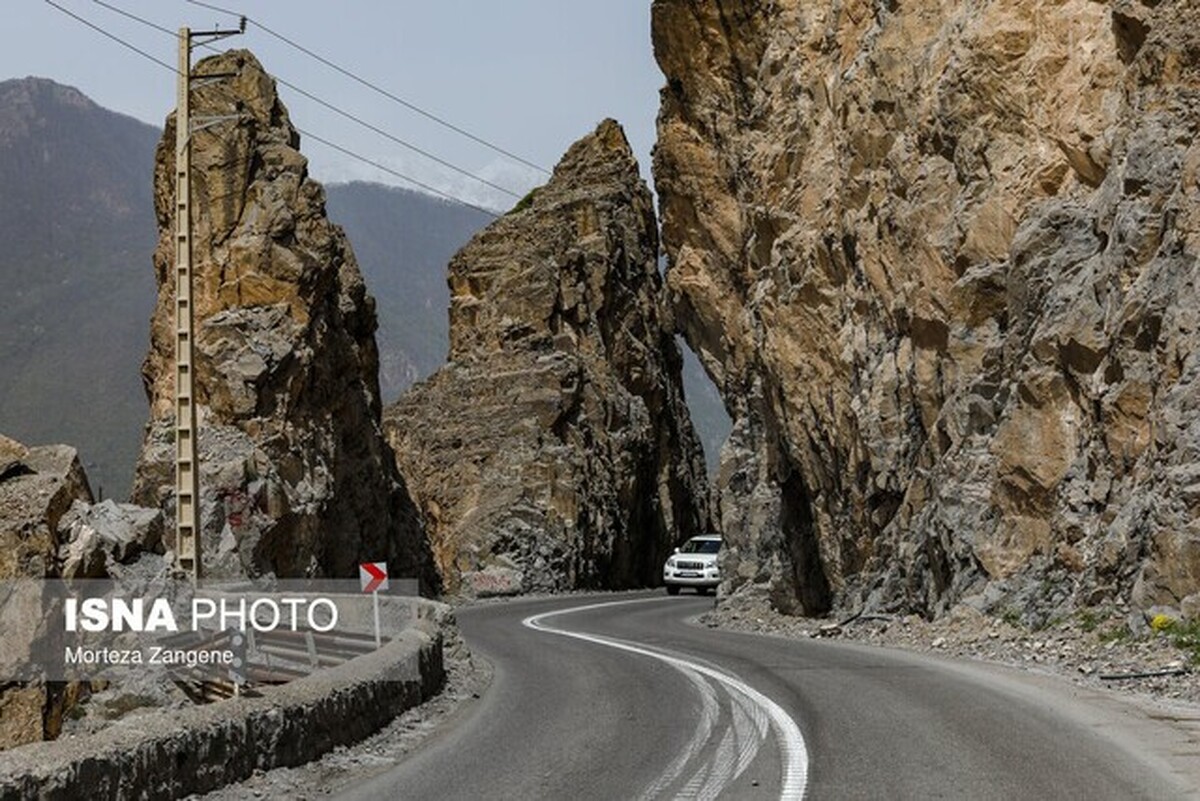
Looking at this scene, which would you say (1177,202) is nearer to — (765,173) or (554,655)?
(554,655)

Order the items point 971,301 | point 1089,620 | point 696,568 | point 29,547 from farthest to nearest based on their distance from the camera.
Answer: point 696,568, point 971,301, point 1089,620, point 29,547

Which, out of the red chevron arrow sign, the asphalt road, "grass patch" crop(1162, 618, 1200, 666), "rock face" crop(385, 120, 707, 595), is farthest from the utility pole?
"rock face" crop(385, 120, 707, 595)

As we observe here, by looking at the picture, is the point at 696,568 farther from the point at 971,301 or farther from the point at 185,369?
the point at 185,369

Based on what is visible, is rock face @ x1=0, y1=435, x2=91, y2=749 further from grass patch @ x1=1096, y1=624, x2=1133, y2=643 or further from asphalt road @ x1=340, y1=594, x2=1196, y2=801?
grass patch @ x1=1096, y1=624, x2=1133, y2=643

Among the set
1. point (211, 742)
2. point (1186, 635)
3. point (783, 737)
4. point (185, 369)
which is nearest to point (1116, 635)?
point (1186, 635)

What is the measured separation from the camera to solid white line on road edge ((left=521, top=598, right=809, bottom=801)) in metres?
9.49

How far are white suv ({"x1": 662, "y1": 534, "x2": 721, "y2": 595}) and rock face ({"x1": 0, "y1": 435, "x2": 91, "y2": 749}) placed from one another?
109 ft

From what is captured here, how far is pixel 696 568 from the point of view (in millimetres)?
47062

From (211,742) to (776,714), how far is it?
5781mm

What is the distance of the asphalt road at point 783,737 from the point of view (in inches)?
371

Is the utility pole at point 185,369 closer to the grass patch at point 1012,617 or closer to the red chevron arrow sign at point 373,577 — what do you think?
the red chevron arrow sign at point 373,577

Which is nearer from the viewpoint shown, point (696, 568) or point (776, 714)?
point (776, 714)

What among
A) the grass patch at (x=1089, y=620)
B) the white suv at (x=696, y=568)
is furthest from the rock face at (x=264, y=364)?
the grass patch at (x=1089, y=620)

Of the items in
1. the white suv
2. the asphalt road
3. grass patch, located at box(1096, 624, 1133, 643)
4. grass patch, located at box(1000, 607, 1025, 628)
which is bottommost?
the asphalt road
